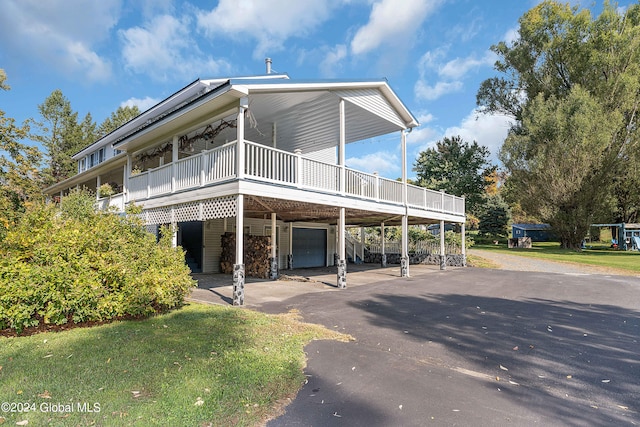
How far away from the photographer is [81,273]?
18.6 ft

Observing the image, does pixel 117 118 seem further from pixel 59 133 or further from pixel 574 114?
pixel 574 114

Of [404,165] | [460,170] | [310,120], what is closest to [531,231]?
[460,170]

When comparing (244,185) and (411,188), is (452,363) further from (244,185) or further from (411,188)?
(411,188)

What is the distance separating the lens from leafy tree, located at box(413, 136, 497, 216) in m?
34.7

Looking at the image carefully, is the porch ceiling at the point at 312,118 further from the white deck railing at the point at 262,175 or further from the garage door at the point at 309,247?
the garage door at the point at 309,247

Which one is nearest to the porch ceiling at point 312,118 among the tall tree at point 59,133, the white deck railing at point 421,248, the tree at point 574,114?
the white deck railing at point 421,248

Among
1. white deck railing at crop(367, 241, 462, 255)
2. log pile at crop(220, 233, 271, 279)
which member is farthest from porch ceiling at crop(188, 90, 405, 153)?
white deck railing at crop(367, 241, 462, 255)

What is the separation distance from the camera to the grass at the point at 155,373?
2985 mm

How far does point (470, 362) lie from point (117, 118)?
43.6 m

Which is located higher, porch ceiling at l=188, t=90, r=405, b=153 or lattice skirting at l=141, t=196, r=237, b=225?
porch ceiling at l=188, t=90, r=405, b=153

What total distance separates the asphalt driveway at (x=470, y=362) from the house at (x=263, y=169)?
10.7ft

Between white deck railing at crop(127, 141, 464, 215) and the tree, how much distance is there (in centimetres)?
1779

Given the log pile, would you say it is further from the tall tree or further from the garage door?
the tall tree

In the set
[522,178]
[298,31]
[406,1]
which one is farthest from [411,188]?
[522,178]
